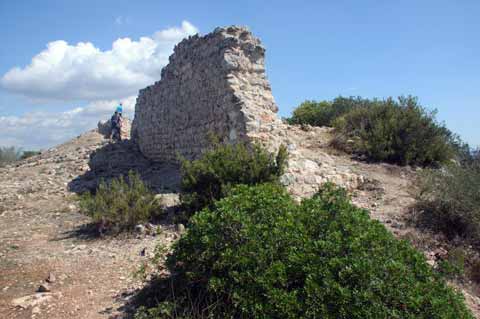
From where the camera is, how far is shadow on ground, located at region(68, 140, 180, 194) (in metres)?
8.83

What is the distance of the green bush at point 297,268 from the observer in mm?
2486

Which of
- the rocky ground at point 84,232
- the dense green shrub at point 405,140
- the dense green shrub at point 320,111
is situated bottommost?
the rocky ground at point 84,232

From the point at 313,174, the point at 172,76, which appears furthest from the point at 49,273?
the point at 172,76

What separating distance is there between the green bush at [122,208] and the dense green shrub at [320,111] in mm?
10528

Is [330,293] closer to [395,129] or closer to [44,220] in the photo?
[44,220]

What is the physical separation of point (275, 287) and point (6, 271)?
3.51 m

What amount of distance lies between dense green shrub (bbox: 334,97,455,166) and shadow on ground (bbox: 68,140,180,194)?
14.3 ft

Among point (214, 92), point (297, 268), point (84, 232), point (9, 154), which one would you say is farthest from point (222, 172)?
point (9, 154)

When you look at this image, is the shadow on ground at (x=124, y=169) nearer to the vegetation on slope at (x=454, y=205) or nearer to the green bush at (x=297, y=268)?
the vegetation on slope at (x=454, y=205)

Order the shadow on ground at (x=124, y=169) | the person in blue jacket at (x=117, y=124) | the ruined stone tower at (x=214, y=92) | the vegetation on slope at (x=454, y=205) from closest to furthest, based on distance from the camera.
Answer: the vegetation on slope at (x=454, y=205)
the ruined stone tower at (x=214, y=92)
the shadow on ground at (x=124, y=169)
the person in blue jacket at (x=117, y=124)

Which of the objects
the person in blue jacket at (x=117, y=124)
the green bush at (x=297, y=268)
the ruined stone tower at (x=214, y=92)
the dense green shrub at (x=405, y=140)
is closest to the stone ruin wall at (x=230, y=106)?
the ruined stone tower at (x=214, y=92)

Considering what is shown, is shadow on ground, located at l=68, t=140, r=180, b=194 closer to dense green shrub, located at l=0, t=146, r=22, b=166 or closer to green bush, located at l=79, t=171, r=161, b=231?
green bush, located at l=79, t=171, r=161, b=231

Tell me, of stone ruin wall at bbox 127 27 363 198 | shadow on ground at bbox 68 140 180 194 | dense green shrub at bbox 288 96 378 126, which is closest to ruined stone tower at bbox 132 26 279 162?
stone ruin wall at bbox 127 27 363 198

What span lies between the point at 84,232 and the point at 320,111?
12197 mm
